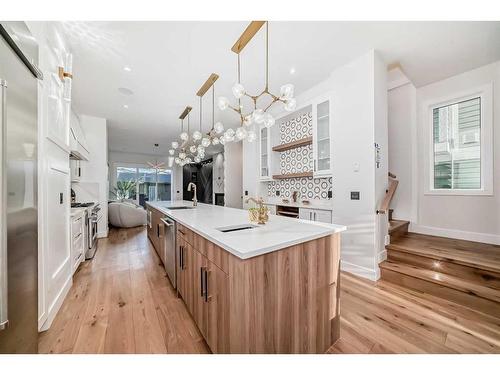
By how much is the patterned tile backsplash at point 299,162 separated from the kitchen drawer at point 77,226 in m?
3.38

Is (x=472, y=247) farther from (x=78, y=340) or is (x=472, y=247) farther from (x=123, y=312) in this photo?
(x=78, y=340)

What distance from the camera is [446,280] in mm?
1965

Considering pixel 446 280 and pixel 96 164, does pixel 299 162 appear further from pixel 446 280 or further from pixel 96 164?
pixel 96 164

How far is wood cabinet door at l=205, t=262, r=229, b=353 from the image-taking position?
1060 millimetres

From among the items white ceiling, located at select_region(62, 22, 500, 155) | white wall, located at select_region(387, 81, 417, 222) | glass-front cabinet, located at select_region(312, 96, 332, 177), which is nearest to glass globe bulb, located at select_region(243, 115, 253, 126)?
white ceiling, located at select_region(62, 22, 500, 155)

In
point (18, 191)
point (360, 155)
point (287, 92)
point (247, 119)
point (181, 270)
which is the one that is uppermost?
point (287, 92)

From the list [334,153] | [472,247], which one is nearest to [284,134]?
[334,153]

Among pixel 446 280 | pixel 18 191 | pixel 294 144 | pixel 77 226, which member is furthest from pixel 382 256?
pixel 77 226

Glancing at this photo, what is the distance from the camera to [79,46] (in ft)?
7.21

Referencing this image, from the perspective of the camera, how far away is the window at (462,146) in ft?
8.45

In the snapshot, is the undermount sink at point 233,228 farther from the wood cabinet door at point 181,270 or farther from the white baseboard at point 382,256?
the white baseboard at point 382,256

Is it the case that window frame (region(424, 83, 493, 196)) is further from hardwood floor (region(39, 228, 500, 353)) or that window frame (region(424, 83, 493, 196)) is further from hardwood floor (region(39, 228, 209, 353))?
hardwood floor (region(39, 228, 209, 353))

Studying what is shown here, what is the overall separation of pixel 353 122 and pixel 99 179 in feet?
17.6

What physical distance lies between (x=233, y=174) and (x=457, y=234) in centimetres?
512
